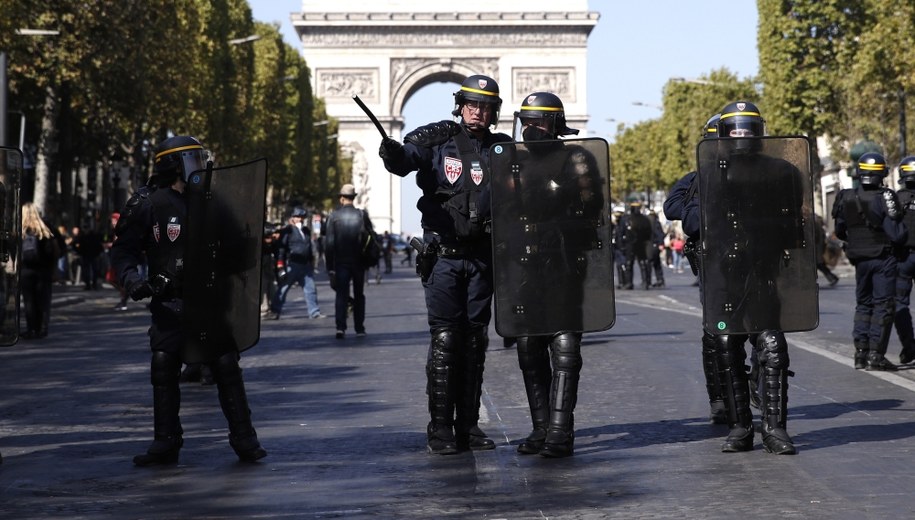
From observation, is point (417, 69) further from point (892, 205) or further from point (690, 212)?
point (690, 212)

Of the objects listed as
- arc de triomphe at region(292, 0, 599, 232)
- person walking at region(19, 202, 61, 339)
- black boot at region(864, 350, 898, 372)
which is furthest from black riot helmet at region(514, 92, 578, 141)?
arc de triomphe at region(292, 0, 599, 232)

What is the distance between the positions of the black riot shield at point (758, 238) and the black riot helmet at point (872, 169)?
16.9 feet

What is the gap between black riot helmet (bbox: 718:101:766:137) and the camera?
28.9 ft

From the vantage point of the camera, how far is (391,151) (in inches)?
335

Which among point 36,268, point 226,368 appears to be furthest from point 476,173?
point 36,268

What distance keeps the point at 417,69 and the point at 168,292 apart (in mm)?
91475

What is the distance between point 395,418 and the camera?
10914 millimetres

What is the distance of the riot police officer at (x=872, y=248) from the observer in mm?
13805

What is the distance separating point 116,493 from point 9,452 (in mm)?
1924

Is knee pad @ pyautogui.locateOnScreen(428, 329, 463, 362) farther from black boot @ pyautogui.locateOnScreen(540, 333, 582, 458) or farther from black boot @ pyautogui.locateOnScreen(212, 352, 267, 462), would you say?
black boot @ pyautogui.locateOnScreen(212, 352, 267, 462)

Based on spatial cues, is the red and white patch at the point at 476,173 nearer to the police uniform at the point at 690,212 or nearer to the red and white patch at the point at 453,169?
the red and white patch at the point at 453,169

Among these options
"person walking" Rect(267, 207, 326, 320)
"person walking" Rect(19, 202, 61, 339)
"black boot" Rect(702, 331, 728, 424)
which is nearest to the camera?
"black boot" Rect(702, 331, 728, 424)

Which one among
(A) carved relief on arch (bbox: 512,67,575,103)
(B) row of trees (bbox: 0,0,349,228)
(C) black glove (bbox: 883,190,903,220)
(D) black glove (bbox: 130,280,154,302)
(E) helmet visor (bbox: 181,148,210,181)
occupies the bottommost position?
(D) black glove (bbox: 130,280,154,302)

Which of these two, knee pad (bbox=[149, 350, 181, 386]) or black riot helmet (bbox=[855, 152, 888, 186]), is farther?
black riot helmet (bbox=[855, 152, 888, 186])
